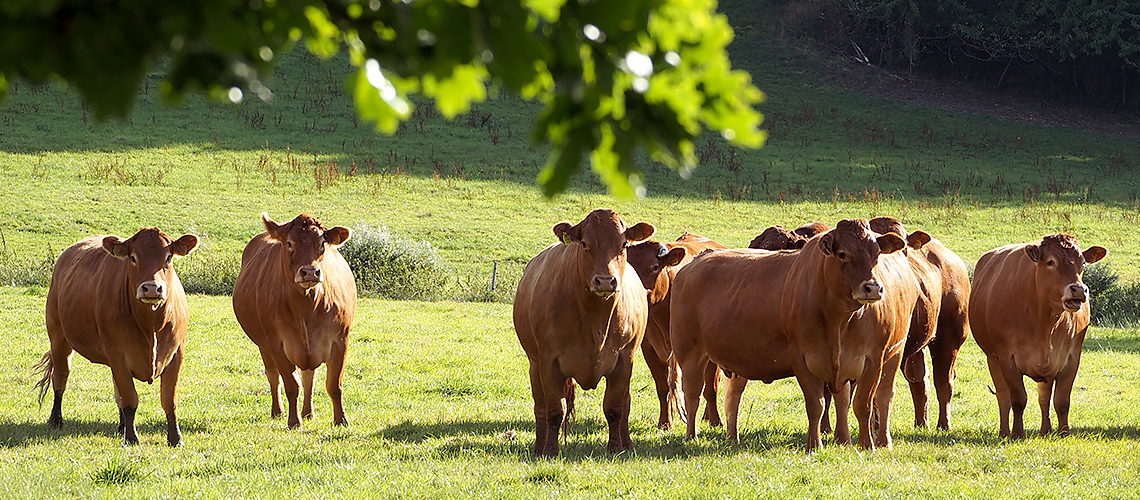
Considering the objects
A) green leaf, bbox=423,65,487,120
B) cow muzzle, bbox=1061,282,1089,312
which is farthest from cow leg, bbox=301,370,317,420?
green leaf, bbox=423,65,487,120

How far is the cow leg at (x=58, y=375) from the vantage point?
10078mm

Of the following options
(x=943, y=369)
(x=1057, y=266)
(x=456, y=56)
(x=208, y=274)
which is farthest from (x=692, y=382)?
(x=208, y=274)

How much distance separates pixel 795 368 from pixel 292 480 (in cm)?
406

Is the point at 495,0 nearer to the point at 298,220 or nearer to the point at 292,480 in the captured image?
the point at 292,480

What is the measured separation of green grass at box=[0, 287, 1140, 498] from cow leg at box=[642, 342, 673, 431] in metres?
0.22

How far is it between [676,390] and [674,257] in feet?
4.41

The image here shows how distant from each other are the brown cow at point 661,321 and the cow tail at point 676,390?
1cm

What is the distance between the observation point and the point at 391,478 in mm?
Answer: 7598

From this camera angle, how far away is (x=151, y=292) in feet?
28.6

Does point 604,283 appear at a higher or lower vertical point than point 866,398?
higher

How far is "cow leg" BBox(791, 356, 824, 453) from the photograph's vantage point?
884cm

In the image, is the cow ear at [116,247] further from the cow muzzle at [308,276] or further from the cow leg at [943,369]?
the cow leg at [943,369]

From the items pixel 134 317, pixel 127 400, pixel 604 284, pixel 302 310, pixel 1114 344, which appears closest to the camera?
pixel 604 284

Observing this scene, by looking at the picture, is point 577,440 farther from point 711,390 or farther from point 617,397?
point 711,390
